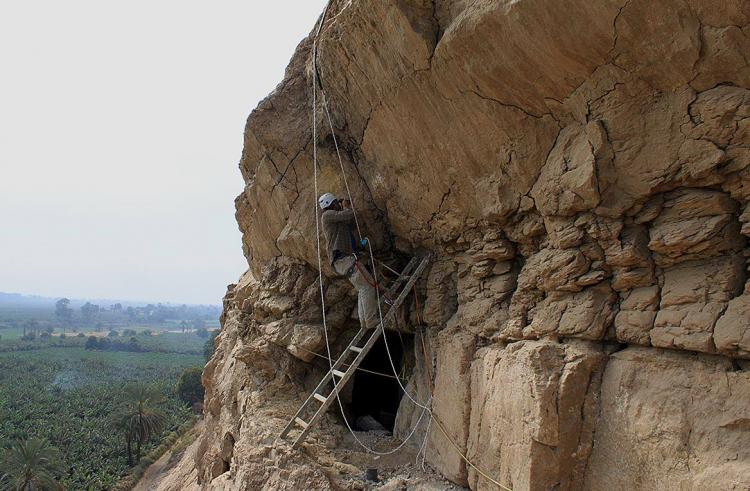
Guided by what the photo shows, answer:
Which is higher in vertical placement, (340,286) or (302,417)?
(340,286)

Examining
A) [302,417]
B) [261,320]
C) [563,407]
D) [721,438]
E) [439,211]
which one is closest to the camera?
[721,438]

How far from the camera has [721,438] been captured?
3.05 meters

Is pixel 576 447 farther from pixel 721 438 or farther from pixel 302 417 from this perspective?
pixel 302 417

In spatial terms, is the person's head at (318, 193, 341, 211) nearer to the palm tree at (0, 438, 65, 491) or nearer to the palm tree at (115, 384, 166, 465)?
the palm tree at (0, 438, 65, 491)

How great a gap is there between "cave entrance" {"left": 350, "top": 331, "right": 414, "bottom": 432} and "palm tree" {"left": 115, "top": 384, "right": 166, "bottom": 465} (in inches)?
955

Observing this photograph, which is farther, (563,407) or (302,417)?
(302,417)

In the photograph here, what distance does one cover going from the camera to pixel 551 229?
14.3ft

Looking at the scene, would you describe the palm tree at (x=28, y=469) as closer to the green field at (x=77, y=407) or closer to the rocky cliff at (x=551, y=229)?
the green field at (x=77, y=407)

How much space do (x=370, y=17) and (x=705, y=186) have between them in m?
3.52

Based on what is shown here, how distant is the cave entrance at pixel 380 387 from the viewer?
8.06 metres

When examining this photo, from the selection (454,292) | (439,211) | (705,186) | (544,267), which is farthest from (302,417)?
(705,186)

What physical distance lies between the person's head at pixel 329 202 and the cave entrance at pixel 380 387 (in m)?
2.62

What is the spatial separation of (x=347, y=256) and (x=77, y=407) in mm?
40041

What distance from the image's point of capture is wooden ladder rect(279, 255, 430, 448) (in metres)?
5.89
